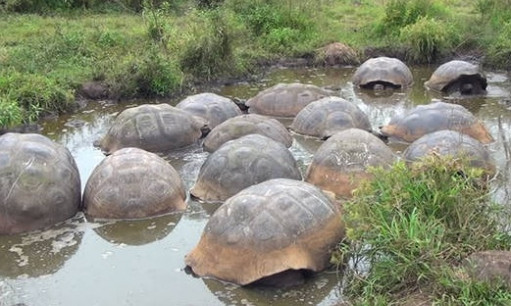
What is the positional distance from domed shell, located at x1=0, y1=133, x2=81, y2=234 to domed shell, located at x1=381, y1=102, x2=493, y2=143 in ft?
13.9

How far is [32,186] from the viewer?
645 centimetres

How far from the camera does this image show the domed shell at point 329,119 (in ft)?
29.7

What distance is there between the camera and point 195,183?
7461 mm

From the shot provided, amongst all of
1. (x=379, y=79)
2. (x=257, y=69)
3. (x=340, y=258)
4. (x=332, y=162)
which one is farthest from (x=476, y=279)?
(x=257, y=69)

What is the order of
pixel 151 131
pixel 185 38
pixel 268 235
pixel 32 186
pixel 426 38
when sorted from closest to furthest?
pixel 268 235, pixel 32 186, pixel 151 131, pixel 185 38, pixel 426 38

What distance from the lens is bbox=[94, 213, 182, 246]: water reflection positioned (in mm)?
6465

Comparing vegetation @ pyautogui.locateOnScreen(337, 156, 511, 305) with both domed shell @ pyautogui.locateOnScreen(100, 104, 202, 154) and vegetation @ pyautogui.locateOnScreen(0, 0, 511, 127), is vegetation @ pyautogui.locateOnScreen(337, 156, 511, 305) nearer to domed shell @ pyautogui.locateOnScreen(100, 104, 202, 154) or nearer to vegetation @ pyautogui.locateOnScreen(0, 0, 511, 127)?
domed shell @ pyautogui.locateOnScreen(100, 104, 202, 154)

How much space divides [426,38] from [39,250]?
9.37 meters

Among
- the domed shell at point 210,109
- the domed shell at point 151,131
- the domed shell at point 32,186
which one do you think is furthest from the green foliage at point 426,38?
the domed shell at point 32,186

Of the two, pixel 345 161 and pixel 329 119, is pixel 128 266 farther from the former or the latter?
pixel 329 119

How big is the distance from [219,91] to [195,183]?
483cm

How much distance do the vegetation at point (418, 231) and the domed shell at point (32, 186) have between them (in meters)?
2.79

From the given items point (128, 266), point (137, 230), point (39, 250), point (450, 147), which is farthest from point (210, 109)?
point (128, 266)

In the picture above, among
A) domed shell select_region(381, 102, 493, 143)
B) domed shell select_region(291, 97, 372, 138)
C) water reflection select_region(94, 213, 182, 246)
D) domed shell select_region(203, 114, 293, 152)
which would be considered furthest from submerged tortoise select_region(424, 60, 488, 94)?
water reflection select_region(94, 213, 182, 246)
